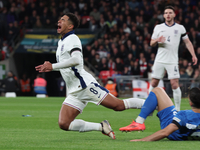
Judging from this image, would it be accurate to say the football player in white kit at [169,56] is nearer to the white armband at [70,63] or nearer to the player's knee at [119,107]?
the player's knee at [119,107]

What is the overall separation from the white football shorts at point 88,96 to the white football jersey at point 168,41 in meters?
3.94

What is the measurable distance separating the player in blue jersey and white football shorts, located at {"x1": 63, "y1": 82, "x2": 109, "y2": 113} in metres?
0.68

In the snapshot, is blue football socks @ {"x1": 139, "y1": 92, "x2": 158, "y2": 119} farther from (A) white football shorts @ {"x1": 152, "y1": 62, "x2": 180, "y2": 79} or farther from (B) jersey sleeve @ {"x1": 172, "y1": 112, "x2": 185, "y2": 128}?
(A) white football shorts @ {"x1": 152, "y1": 62, "x2": 180, "y2": 79}

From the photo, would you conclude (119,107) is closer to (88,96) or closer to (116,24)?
(88,96)

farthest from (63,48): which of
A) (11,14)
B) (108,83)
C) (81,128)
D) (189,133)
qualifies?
(11,14)

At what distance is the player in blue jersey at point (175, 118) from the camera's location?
4.82 metres

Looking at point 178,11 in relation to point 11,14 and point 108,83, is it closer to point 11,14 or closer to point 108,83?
point 108,83

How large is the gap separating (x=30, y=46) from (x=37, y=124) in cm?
1436

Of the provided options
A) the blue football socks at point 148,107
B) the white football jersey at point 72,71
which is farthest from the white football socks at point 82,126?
the blue football socks at point 148,107

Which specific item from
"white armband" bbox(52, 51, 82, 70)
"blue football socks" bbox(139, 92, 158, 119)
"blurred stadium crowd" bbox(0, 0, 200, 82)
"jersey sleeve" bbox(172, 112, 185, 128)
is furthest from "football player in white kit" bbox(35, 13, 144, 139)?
"blurred stadium crowd" bbox(0, 0, 200, 82)

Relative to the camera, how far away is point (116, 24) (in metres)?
21.7

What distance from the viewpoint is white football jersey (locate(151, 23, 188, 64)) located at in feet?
30.8

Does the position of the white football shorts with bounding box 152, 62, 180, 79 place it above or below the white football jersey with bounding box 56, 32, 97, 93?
below

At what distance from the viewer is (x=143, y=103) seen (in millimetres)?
5941
